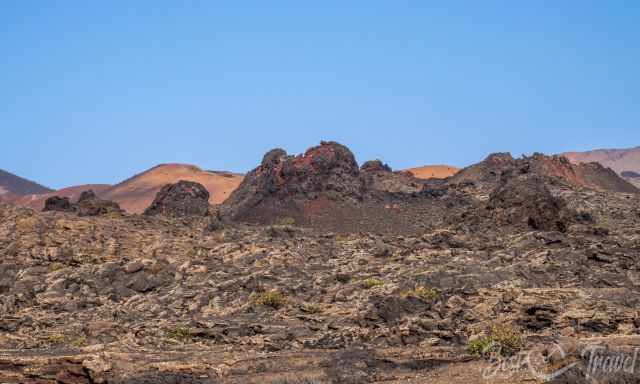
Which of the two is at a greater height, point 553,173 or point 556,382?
point 553,173

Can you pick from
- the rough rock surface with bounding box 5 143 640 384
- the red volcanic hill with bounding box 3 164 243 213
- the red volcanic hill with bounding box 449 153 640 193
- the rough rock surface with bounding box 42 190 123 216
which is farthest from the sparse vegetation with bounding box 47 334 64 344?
the red volcanic hill with bounding box 3 164 243 213

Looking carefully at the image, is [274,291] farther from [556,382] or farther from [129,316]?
[556,382]

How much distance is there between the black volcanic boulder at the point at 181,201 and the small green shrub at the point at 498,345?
36536 mm

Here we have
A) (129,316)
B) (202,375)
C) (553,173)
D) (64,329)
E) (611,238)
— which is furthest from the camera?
(553,173)

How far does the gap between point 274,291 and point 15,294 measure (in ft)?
27.4

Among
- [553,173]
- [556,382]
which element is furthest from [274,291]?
[553,173]

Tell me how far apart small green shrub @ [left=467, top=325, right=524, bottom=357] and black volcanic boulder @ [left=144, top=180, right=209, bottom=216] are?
36.5 m

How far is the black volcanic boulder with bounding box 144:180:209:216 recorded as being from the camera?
51.7 metres

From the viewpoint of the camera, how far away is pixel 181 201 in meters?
52.6

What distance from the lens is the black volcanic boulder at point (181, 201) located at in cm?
5166

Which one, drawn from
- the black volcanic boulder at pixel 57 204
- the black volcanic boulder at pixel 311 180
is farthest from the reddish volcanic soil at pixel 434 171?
the black volcanic boulder at pixel 57 204

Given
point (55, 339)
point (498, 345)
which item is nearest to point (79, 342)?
point (55, 339)

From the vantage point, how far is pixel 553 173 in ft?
196

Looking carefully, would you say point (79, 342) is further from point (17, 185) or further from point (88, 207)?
point (17, 185)
